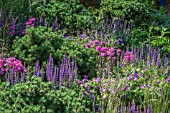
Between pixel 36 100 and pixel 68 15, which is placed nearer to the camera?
pixel 36 100

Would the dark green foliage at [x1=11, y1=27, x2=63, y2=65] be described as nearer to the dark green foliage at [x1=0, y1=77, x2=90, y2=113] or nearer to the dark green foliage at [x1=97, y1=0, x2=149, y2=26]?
the dark green foliage at [x1=0, y1=77, x2=90, y2=113]

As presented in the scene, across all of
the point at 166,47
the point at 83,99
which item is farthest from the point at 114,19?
the point at 83,99

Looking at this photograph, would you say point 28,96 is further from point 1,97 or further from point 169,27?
point 169,27

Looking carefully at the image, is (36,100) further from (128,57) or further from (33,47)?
(128,57)

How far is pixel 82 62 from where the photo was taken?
545 cm

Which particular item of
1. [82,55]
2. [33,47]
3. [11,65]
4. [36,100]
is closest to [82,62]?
[82,55]

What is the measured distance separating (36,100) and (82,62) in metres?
1.54

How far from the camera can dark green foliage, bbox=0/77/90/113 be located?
3857mm

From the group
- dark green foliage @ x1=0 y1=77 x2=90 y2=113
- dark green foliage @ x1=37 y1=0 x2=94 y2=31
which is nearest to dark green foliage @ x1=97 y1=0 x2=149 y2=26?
dark green foliage @ x1=37 y1=0 x2=94 y2=31

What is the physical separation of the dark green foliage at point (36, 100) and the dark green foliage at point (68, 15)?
2.93 m

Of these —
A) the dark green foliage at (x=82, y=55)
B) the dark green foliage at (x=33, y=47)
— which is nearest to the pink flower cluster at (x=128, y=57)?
the dark green foliage at (x=82, y=55)

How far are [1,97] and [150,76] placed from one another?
2.09m

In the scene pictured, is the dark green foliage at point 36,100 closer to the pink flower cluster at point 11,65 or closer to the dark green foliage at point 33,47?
the pink flower cluster at point 11,65

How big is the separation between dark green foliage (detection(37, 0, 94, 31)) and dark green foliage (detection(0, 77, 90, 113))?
293cm
